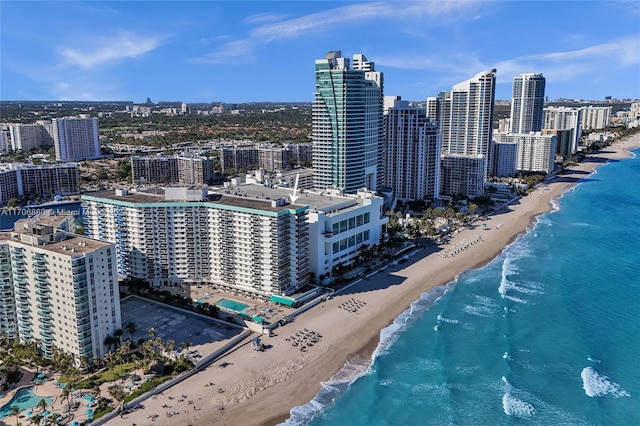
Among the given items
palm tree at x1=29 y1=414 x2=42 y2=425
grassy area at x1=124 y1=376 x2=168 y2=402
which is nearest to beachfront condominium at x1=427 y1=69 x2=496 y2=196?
grassy area at x1=124 y1=376 x2=168 y2=402

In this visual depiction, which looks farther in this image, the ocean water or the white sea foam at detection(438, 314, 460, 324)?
the white sea foam at detection(438, 314, 460, 324)

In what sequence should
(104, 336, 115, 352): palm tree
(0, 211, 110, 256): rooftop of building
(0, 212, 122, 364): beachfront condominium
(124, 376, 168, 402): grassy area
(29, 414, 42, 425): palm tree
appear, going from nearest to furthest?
(29, 414, 42, 425): palm tree, (124, 376, 168, 402): grassy area, (0, 212, 122, 364): beachfront condominium, (0, 211, 110, 256): rooftop of building, (104, 336, 115, 352): palm tree

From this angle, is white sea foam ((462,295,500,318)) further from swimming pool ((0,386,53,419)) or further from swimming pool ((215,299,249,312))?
swimming pool ((0,386,53,419))

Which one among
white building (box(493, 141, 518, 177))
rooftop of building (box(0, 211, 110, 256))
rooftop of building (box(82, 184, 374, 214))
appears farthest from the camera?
white building (box(493, 141, 518, 177))

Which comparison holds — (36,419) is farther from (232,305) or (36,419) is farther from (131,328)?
(232,305)

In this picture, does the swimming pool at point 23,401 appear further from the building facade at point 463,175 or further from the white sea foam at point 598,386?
the building facade at point 463,175

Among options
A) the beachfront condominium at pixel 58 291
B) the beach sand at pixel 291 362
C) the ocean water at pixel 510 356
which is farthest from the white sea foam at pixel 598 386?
the beachfront condominium at pixel 58 291

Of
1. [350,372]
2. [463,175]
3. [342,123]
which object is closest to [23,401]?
[350,372]

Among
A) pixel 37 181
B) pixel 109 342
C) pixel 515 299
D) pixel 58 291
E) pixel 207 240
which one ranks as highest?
pixel 37 181
